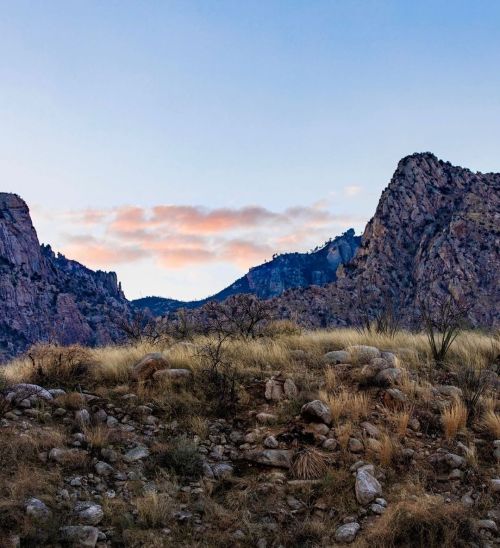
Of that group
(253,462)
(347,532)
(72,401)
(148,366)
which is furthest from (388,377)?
(72,401)

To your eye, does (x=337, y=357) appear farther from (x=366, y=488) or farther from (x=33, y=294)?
(x=33, y=294)

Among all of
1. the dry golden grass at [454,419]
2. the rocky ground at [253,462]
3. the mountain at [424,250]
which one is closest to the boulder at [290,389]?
the rocky ground at [253,462]

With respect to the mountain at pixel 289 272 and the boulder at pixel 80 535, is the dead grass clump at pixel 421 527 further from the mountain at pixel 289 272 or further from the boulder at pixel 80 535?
the mountain at pixel 289 272

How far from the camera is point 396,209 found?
8062 cm

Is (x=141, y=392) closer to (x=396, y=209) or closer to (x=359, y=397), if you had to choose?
(x=359, y=397)

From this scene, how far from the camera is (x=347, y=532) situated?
475cm

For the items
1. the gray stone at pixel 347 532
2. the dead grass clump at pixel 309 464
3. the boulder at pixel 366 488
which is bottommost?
the gray stone at pixel 347 532

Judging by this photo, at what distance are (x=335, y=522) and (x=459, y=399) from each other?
3.20 meters

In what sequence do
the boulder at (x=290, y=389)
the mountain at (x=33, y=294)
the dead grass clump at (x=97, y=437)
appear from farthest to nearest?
the mountain at (x=33, y=294)
the boulder at (x=290, y=389)
the dead grass clump at (x=97, y=437)

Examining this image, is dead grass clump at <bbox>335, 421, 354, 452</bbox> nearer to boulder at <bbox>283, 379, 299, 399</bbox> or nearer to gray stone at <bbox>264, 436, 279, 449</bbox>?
gray stone at <bbox>264, 436, 279, 449</bbox>

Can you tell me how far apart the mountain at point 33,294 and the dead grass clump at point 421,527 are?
Answer: 66.2 meters

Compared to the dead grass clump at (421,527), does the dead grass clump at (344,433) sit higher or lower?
higher

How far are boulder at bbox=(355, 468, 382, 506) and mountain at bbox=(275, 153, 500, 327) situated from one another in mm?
43637

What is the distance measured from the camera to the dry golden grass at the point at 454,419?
659 cm
